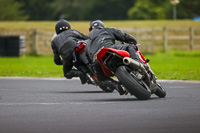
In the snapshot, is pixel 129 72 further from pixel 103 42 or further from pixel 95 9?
pixel 95 9

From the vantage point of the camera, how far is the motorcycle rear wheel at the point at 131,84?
1159 centimetres

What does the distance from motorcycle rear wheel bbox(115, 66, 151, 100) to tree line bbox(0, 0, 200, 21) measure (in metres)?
88.0

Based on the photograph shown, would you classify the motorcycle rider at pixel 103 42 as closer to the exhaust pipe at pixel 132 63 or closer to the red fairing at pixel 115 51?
the red fairing at pixel 115 51

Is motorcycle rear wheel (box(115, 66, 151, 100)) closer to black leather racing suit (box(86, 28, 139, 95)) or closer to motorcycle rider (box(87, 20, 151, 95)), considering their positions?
motorcycle rider (box(87, 20, 151, 95))

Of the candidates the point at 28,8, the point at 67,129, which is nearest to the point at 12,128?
the point at 67,129

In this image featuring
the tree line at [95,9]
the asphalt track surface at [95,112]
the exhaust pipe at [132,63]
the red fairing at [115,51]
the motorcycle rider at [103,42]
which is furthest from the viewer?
the tree line at [95,9]

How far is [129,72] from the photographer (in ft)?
38.7

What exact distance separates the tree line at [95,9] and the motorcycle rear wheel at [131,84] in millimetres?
88008

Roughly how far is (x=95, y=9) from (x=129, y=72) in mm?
95811

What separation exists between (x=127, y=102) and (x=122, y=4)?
94812 millimetres

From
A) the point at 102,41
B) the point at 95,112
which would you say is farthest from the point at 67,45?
the point at 95,112

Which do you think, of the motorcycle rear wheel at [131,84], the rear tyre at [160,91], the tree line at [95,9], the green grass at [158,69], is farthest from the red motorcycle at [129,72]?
the tree line at [95,9]

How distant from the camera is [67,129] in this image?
26.8 feet

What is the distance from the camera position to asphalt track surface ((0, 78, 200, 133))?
826cm
